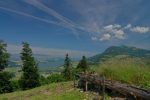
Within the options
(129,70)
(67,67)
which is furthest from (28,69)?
(129,70)

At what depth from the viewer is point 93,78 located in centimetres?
1881

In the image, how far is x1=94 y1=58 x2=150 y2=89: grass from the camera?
16.5 metres

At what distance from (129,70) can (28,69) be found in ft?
145

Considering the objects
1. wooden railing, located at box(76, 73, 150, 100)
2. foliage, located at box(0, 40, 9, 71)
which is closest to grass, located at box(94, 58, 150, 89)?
wooden railing, located at box(76, 73, 150, 100)

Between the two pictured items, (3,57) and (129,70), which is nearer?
(129,70)

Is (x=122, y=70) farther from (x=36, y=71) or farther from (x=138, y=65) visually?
(x=36, y=71)

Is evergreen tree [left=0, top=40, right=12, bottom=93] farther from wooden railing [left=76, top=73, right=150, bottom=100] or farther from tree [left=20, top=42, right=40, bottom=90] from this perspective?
wooden railing [left=76, top=73, right=150, bottom=100]

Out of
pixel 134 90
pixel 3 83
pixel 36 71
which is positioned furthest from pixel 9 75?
pixel 134 90

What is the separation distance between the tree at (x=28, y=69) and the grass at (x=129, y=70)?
41097 mm

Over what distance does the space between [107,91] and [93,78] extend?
6.16 feet

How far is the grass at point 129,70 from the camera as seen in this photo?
1645 cm

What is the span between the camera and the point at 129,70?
17094 millimetres

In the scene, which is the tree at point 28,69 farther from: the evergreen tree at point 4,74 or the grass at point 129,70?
the grass at point 129,70

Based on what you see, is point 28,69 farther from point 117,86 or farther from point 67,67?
point 117,86
